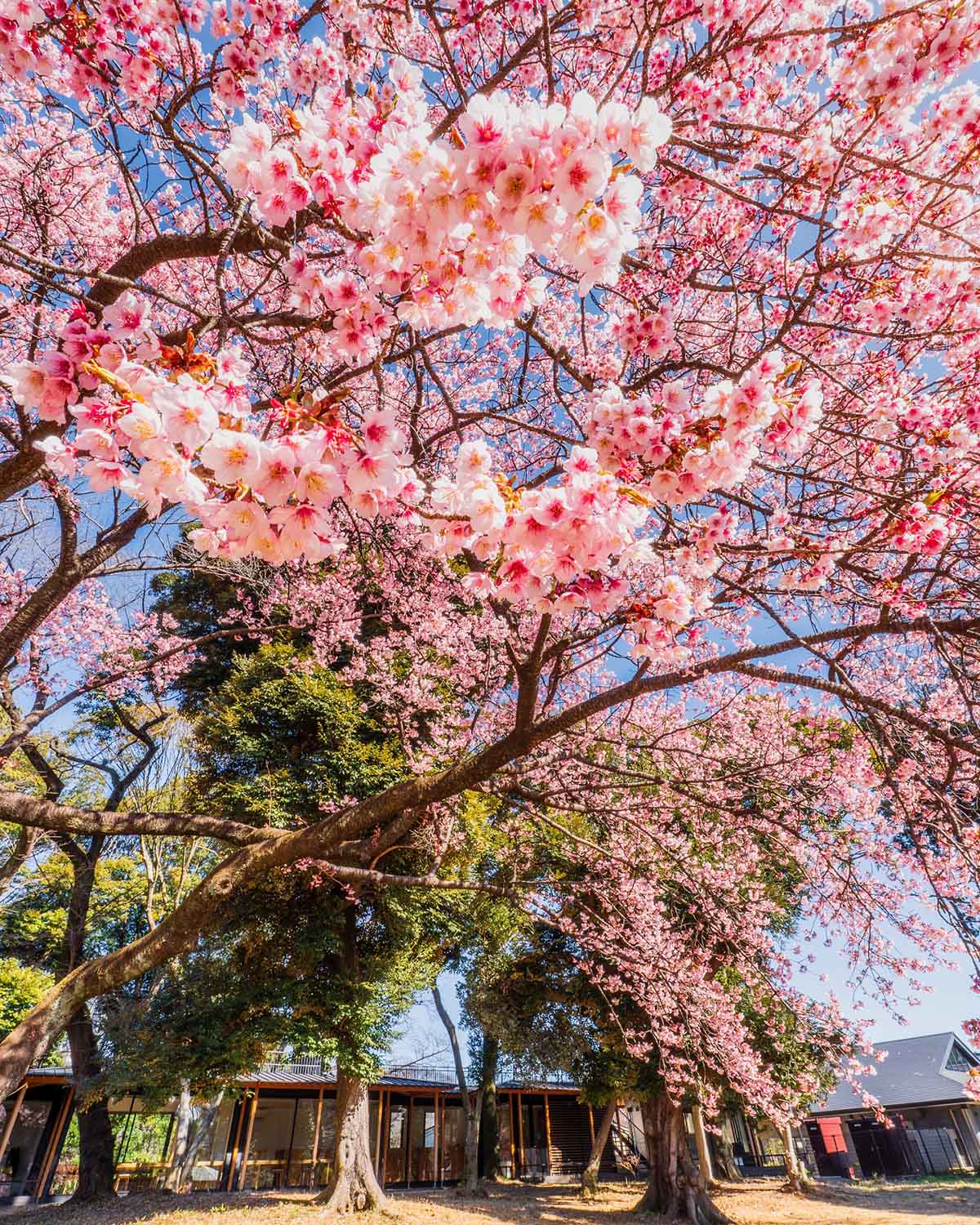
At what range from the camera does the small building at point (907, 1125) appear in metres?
18.0

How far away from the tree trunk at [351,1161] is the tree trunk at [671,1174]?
547 centimetres

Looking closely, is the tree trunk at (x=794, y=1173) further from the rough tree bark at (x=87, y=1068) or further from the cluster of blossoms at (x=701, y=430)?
the cluster of blossoms at (x=701, y=430)

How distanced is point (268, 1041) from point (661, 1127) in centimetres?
787

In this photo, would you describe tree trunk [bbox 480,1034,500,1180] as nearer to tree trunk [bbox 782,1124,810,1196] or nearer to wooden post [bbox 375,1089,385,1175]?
wooden post [bbox 375,1089,385,1175]

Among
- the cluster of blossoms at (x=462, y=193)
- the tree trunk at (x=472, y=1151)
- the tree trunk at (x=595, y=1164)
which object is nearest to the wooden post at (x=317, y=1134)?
the tree trunk at (x=472, y=1151)

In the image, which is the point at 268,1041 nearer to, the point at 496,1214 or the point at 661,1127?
the point at 496,1214

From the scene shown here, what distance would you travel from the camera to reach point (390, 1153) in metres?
17.1

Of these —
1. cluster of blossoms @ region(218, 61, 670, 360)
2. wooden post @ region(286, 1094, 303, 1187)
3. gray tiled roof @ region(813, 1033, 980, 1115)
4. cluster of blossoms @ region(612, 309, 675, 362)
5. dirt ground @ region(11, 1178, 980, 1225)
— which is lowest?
dirt ground @ region(11, 1178, 980, 1225)

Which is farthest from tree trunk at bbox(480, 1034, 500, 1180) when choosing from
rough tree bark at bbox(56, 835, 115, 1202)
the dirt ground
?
rough tree bark at bbox(56, 835, 115, 1202)

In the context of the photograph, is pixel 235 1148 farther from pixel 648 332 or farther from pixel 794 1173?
pixel 648 332

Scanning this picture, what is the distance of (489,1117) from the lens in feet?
55.4

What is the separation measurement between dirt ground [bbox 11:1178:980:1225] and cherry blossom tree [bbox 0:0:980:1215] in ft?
21.4

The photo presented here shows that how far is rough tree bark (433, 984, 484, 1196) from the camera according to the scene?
531 inches

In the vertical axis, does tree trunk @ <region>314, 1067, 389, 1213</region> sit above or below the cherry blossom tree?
below
